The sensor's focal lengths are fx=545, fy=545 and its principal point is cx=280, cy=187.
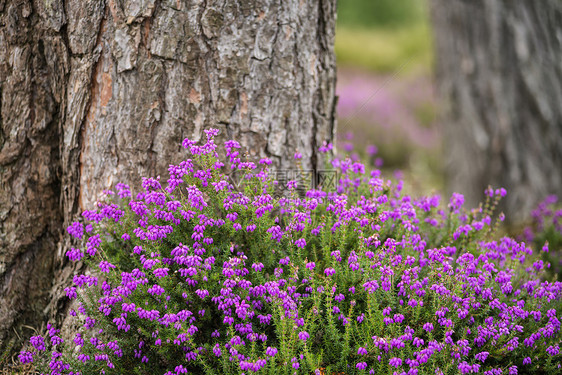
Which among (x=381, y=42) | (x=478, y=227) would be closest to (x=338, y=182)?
(x=478, y=227)

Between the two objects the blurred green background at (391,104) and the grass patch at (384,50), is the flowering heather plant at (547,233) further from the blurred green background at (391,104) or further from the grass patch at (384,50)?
the grass patch at (384,50)

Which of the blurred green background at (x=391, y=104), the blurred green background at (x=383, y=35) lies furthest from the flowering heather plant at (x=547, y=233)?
the blurred green background at (x=383, y=35)

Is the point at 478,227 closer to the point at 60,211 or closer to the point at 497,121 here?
the point at 60,211

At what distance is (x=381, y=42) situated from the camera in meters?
18.2

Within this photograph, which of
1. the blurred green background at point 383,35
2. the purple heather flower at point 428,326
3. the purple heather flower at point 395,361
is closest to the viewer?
the purple heather flower at point 395,361

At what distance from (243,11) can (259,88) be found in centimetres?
41

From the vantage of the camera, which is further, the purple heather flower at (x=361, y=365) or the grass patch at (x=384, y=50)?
the grass patch at (x=384, y=50)

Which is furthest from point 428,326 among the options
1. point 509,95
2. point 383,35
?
point 383,35

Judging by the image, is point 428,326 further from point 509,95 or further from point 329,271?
point 509,95

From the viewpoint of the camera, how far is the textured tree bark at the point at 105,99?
9.28 feet

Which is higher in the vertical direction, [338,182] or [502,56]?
[502,56]

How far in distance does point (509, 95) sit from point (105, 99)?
4020 millimetres

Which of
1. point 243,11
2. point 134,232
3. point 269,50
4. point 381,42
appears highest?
point 381,42

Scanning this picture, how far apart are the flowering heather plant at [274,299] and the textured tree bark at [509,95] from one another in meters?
2.84
